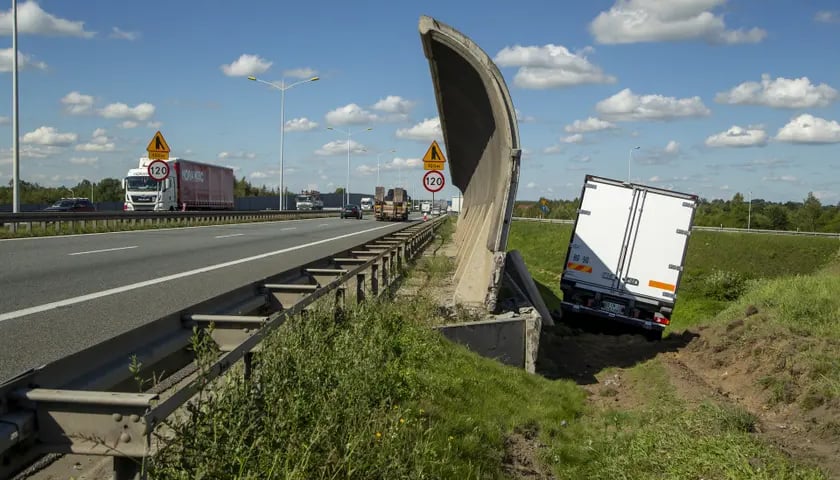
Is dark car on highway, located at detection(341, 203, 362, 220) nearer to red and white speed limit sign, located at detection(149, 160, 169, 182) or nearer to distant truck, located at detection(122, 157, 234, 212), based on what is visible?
distant truck, located at detection(122, 157, 234, 212)

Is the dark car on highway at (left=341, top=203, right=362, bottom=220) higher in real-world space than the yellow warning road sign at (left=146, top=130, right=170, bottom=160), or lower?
lower

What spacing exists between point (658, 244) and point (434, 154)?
7186 millimetres

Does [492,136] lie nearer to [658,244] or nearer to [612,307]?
[658,244]

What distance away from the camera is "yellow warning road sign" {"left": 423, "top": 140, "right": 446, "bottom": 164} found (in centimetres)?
2128

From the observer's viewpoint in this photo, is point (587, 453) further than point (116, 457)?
Yes

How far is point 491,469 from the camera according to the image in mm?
6109

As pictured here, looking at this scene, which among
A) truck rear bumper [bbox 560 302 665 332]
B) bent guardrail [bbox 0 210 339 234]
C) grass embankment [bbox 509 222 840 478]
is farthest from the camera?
bent guardrail [bbox 0 210 339 234]

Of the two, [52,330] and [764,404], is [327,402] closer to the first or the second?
[52,330]

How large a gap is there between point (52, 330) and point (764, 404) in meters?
9.03

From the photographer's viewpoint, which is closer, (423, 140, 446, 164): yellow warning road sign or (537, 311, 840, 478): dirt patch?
(537, 311, 840, 478): dirt patch

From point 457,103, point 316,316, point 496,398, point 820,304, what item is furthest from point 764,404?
point 457,103

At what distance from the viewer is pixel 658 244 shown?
1672cm

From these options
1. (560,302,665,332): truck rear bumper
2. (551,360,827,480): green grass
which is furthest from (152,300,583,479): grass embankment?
(560,302,665,332): truck rear bumper

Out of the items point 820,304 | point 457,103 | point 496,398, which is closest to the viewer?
point 496,398
